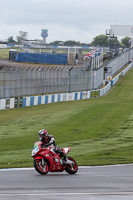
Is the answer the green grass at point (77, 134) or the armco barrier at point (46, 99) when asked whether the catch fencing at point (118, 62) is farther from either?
the green grass at point (77, 134)

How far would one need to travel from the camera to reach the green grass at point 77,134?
15.8 m

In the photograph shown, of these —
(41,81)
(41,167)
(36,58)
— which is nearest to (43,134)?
(41,167)

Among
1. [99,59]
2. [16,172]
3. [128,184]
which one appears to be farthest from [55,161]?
[99,59]

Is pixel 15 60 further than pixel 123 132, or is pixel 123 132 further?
pixel 15 60

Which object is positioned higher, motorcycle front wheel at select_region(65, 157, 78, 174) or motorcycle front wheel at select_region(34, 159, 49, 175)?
motorcycle front wheel at select_region(34, 159, 49, 175)

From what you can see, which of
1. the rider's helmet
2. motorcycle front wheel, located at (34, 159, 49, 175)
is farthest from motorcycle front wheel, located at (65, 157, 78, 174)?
the rider's helmet

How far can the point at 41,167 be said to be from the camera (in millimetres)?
11797

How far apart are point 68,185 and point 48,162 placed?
165 cm

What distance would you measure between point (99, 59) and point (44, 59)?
21056 millimetres

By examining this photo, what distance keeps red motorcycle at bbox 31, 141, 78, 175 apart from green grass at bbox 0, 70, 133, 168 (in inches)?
77.1

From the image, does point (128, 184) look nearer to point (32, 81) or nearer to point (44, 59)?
point (32, 81)

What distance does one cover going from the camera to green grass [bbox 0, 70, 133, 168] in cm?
1580

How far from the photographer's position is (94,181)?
36.1 feet

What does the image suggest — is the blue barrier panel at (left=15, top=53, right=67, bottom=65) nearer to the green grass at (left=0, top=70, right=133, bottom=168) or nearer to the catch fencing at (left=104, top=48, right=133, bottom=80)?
the catch fencing at (left=104, top=48, right=133, bottom=80)
